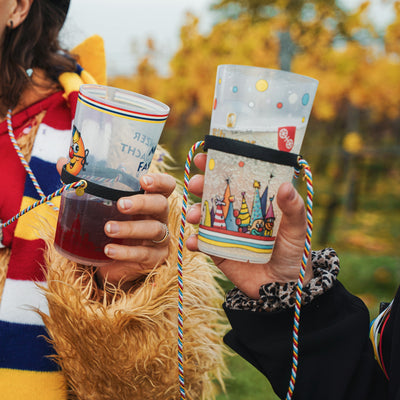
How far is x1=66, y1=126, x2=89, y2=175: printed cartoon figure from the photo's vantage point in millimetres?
998

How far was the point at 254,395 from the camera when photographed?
95.7 inches

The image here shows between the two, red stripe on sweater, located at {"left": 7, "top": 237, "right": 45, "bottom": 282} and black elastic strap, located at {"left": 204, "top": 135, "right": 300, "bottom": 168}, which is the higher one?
black elastic strap, located at {"left": 204, "top": 135, "right": 300, "bottom": 168}

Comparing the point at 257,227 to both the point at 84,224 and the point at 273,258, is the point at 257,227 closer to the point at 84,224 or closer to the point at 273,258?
the point at 273,258

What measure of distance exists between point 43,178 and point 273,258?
2.44 feet

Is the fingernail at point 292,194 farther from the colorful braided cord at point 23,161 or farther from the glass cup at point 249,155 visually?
the colorful braided cord at point 23,161

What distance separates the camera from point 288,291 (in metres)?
1.01

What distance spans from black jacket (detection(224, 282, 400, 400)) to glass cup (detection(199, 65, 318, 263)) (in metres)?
0.20

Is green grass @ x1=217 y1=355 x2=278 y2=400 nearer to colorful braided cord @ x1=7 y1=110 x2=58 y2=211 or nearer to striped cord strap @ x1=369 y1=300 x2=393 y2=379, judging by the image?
striped cord strap @ x1=369 y1=300 x2=393 y2=379

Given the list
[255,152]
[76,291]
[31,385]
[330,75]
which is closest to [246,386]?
[31,385]

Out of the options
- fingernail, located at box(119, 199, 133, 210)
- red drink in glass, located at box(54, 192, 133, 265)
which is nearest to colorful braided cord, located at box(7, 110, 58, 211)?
red drink in glass, located at box(54, 192, 133, 265)

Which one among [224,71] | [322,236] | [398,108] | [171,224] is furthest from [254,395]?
[398,108]

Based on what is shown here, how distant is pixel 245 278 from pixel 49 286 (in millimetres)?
535

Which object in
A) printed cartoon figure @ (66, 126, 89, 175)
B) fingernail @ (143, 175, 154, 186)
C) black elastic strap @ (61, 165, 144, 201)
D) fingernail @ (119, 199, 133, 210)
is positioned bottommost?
fingernail @ (119, 199, 133, 210)

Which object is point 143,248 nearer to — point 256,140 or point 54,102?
point 256,140
